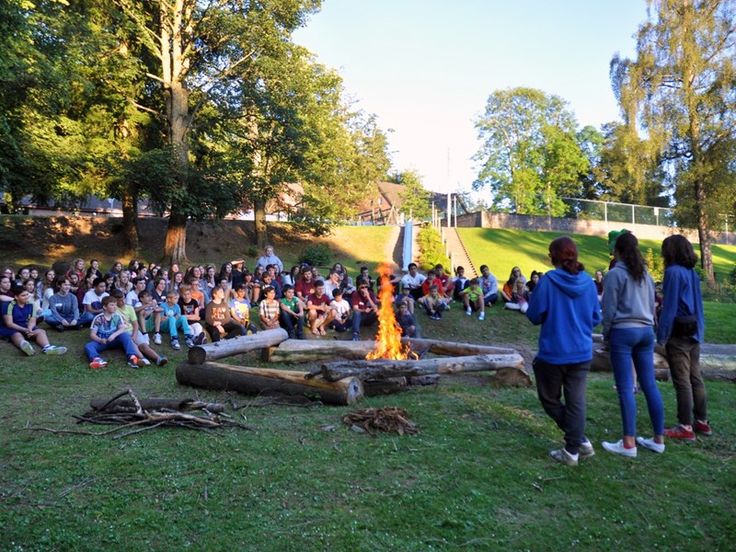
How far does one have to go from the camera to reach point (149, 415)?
5457 millimetres

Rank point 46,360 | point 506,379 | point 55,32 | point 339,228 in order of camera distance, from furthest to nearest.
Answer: point 339,228 < point 55,32 < point 46,360 < point 506,379

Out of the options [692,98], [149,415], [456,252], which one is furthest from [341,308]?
[692,98]

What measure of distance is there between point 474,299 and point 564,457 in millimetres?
9429

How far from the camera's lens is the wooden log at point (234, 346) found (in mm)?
7551

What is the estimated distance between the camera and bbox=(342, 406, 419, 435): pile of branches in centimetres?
552

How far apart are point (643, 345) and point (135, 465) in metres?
4.46

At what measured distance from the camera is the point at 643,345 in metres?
4.95

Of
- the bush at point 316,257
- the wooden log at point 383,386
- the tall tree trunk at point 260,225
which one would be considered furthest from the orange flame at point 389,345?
the tall tree trunk at point 260,225

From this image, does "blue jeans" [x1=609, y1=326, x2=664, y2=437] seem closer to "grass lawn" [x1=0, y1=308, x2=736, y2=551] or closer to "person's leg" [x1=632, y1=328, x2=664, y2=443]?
"person's leg" [x1=632, y1=328, x2=664, y2=443]

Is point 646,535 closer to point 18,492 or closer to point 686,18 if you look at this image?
point 18,492

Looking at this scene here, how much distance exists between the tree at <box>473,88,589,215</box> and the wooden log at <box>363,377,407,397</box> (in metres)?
45.1

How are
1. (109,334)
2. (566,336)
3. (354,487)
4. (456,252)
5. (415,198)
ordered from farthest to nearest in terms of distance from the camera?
(415,198) → (456,252) → (109,334) → (566,336) → (354,487)

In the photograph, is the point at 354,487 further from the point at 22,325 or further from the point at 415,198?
the point at 415,198

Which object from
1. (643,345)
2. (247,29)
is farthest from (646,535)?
(247,29)
